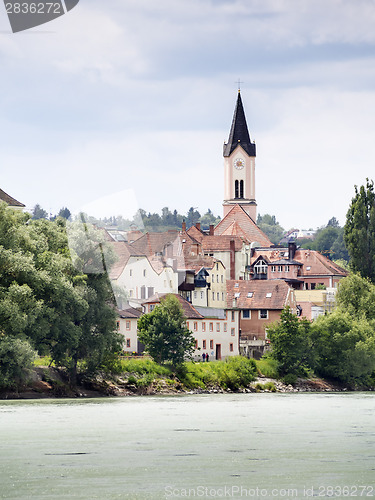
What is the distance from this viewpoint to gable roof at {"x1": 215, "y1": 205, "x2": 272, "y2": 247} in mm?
179500

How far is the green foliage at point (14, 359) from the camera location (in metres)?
60.1

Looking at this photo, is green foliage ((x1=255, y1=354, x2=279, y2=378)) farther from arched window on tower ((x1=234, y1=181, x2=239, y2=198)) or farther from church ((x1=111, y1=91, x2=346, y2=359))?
arched window on tower ((x1=234, y1=181, x2=239, y2=198))

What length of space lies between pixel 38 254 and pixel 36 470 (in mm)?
37839

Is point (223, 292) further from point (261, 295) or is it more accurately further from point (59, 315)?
point (59, 315)

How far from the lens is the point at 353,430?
43000 mm

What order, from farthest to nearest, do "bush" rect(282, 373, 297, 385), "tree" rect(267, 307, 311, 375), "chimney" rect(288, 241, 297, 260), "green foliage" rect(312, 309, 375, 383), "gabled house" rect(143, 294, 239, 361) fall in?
"chimney" rect(288, 241, 297, 260) < "gabled house" rect(143, 294, 239, 361) < "green foliage" rect(312, 309, 375, 383) < "tree" rect(267, 307, 311, 375) < "bush" rect(282, 373, 297, 385)

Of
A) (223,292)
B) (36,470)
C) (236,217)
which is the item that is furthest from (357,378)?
(236,217)

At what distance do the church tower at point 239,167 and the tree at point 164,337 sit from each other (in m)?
107

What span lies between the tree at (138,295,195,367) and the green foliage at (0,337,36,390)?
2309 centimetres

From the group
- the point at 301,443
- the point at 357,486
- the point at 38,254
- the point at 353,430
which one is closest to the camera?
the point at 357,486

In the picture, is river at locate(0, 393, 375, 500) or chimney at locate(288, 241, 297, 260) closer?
river at locate(0, 393, 375, 500)

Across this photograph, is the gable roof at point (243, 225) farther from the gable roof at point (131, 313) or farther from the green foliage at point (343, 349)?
the green foliage at point (343, 349)

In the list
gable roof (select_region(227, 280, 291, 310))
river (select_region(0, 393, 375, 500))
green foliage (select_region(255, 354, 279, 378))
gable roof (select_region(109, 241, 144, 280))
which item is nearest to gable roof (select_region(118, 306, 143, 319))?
gable roof (select_region(109, 241, 144, 280))

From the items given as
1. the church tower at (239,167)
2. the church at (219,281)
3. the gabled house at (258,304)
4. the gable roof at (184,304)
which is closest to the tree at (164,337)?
the church at (219,281)
